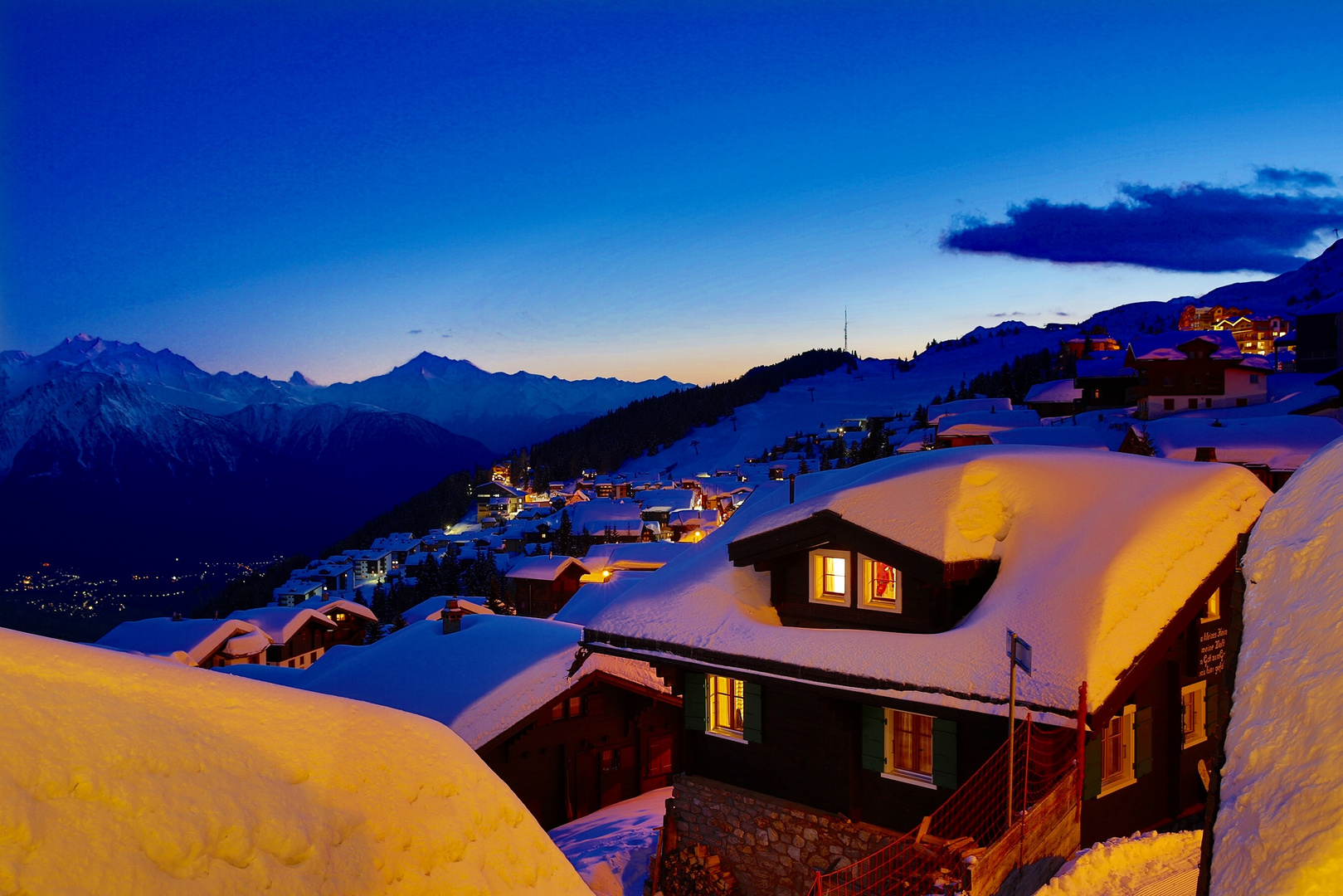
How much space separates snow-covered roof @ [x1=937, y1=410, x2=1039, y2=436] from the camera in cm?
6450

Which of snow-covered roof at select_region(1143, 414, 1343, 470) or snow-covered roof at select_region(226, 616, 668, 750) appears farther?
snow-covered roof at select_region(1143, 414, 1343, 470)

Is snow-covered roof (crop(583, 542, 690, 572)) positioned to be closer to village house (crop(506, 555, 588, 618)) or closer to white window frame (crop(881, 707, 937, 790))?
village house (crop(506, 555, 588, 618))

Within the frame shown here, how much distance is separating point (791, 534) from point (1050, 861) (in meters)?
5.58

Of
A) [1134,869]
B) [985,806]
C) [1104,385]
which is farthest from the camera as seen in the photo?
[1104,385]

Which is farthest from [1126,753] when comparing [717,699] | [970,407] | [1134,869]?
[970,407]

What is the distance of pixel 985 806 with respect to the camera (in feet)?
34.9

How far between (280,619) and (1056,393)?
2704 inches

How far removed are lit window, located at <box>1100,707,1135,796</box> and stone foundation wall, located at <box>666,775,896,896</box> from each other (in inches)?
122

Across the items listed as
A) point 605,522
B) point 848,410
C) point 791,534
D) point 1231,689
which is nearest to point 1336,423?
point 791,534

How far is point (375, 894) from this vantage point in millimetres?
3678

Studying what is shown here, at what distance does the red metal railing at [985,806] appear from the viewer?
1012cm

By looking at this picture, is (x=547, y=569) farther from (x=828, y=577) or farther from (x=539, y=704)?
(x=828, y=577)

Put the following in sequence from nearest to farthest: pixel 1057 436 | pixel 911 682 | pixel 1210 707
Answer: pixel 911 682 < pixel 1210 707 < pixel 1057 436

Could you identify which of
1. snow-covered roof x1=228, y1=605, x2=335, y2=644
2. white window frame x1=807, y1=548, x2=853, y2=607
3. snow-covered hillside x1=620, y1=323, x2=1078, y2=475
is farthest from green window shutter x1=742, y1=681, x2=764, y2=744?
snow-covered hillside x1=620, y1=323, x2=1078, y2=475
